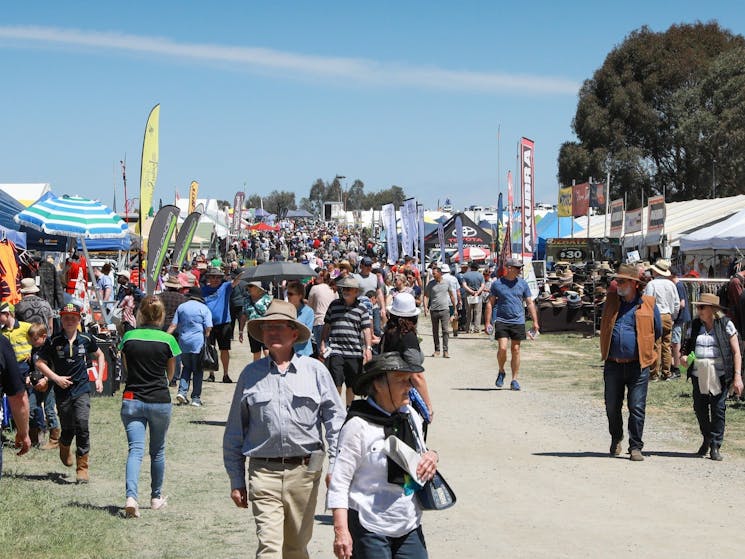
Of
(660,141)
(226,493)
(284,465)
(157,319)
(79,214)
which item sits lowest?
(226,493)

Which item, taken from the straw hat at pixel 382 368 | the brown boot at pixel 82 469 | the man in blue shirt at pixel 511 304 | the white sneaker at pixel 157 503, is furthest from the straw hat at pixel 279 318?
the man in blue shirt at pixel 511 304

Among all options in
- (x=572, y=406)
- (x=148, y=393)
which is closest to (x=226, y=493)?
(x=148, y=393)

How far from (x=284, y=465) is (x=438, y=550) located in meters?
2.03

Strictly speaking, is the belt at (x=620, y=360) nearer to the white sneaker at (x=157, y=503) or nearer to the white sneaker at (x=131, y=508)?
the white sneaker at (x=157, y=503)

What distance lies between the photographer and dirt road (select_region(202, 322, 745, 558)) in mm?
7520

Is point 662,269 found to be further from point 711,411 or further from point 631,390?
point 631,390

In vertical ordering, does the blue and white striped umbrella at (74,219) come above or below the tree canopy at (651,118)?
below

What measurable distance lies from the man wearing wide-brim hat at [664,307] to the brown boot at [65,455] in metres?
9.80

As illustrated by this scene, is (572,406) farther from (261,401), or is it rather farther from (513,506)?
(261,401)

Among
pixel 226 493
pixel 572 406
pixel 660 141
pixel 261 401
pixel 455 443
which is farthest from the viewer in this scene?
pixel 660 141

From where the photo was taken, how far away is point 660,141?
214ft

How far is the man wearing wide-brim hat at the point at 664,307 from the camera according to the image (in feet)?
57.1

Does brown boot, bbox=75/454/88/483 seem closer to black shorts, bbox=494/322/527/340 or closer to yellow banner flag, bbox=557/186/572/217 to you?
black shorts, bbox=494/322/527/340

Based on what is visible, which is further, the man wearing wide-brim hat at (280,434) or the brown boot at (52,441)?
the brown boot at (52,441)
